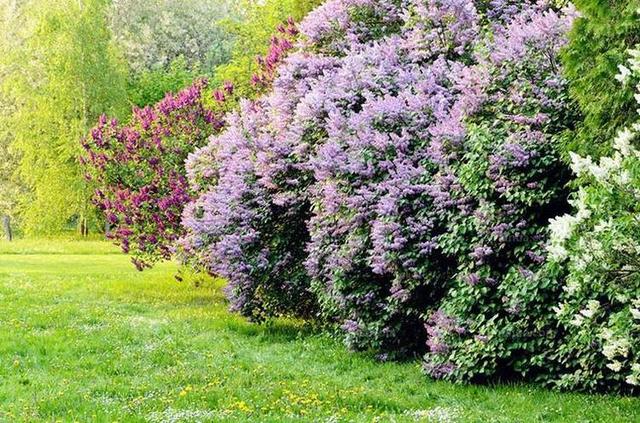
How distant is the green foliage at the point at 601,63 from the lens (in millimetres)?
7750

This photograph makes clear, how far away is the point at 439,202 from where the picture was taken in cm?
1045

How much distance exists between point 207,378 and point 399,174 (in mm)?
3717

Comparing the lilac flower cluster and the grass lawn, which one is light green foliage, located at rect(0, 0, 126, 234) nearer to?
the grass lawn

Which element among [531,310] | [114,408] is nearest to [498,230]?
[531,310]

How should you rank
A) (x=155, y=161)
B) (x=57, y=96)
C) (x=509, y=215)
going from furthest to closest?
(x=57, y=96) < (x=155, y=161) < (x=509, y=215)

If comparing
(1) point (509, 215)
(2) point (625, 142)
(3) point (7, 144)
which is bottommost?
(1) point (509, 215)

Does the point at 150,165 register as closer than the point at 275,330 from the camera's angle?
No

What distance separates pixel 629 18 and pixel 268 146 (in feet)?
25.2

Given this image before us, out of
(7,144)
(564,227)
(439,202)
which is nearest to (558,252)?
(564,227)

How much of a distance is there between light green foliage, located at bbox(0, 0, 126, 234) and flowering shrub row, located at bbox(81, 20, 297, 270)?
20984 millimetres

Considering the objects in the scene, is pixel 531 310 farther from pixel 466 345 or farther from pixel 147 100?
pixel 147 100

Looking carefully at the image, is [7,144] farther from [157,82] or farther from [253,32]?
[253,32]

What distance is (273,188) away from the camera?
14258 millimetres

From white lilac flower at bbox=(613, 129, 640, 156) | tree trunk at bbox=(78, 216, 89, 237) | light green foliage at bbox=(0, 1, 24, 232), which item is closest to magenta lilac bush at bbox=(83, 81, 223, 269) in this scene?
white lilac flower at bbox=(613, 129, 640, 156)
